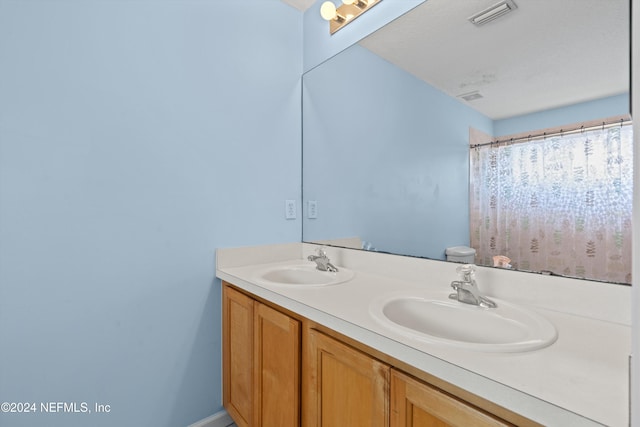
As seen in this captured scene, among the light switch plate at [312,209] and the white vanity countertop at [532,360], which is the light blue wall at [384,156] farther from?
the white vanity countertop at [532,360]

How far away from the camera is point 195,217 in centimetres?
148

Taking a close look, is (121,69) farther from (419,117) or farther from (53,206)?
(419,117)

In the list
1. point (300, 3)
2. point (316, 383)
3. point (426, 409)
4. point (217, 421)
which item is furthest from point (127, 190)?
point (300, 3)

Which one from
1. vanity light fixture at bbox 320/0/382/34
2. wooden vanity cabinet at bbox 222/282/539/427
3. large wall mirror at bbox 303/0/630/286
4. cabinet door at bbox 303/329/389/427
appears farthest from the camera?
vanity light fixture at bbox 320/0/382/34

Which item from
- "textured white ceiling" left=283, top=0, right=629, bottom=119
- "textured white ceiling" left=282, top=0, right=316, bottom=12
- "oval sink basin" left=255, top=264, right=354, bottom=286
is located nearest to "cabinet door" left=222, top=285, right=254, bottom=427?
"oval sink basin" left=255, top=264, right=354, bottom=286

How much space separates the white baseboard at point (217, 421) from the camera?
1481 millimetres

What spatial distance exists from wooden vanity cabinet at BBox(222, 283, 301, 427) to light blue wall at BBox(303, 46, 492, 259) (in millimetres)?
612

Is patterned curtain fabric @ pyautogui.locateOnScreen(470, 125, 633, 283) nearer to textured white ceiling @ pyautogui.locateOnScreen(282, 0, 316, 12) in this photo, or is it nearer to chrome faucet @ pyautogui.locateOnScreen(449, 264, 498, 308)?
chrome faucet @ pyautogui.locateOnScreen(449, 264, 498, 308)

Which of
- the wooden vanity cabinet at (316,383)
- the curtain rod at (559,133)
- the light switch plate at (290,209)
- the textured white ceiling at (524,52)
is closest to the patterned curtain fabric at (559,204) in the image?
the curtain rod at (559,133)

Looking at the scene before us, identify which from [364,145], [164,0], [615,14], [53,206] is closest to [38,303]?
[53,206]

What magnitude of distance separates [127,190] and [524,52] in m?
1.61

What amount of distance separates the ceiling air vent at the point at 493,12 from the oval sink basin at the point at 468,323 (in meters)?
0.98

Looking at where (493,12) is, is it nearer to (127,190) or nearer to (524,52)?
(524,52)

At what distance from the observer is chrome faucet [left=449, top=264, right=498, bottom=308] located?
926 millimetres
